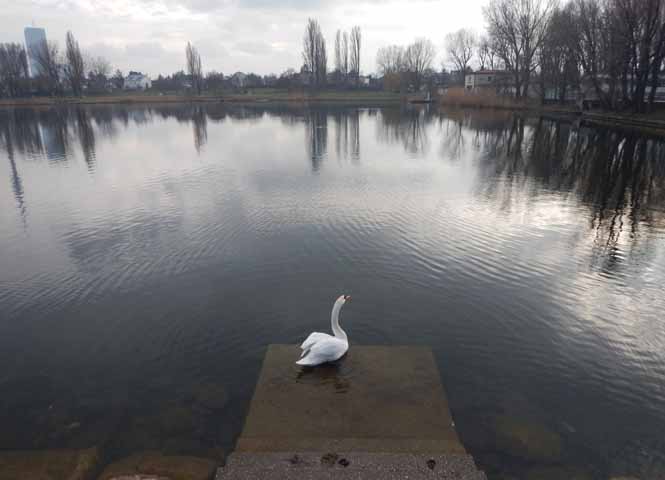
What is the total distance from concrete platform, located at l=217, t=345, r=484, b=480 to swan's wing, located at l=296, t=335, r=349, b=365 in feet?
0.61

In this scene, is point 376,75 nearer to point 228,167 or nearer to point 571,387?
point 228,167

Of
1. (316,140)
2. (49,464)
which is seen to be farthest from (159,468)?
(316,140)

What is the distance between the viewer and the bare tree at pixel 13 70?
104312 mm

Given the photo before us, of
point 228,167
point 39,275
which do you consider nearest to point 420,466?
point 39,275

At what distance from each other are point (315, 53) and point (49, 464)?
122 meters

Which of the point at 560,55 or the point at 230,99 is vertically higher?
the point at 560,55

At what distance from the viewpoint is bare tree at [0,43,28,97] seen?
4107 inches

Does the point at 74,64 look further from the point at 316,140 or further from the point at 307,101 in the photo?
the point at 316,140

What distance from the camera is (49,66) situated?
107750mm

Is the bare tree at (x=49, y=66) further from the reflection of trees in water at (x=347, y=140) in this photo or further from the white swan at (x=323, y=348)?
the white swan at (x=323, y=348)

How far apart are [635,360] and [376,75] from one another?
170 meters

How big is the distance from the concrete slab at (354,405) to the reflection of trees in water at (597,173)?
→ 7685 millimetres

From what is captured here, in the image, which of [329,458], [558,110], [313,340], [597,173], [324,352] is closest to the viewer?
[329,458]

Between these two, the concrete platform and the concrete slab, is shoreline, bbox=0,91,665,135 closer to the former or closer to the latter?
the concrete slab
